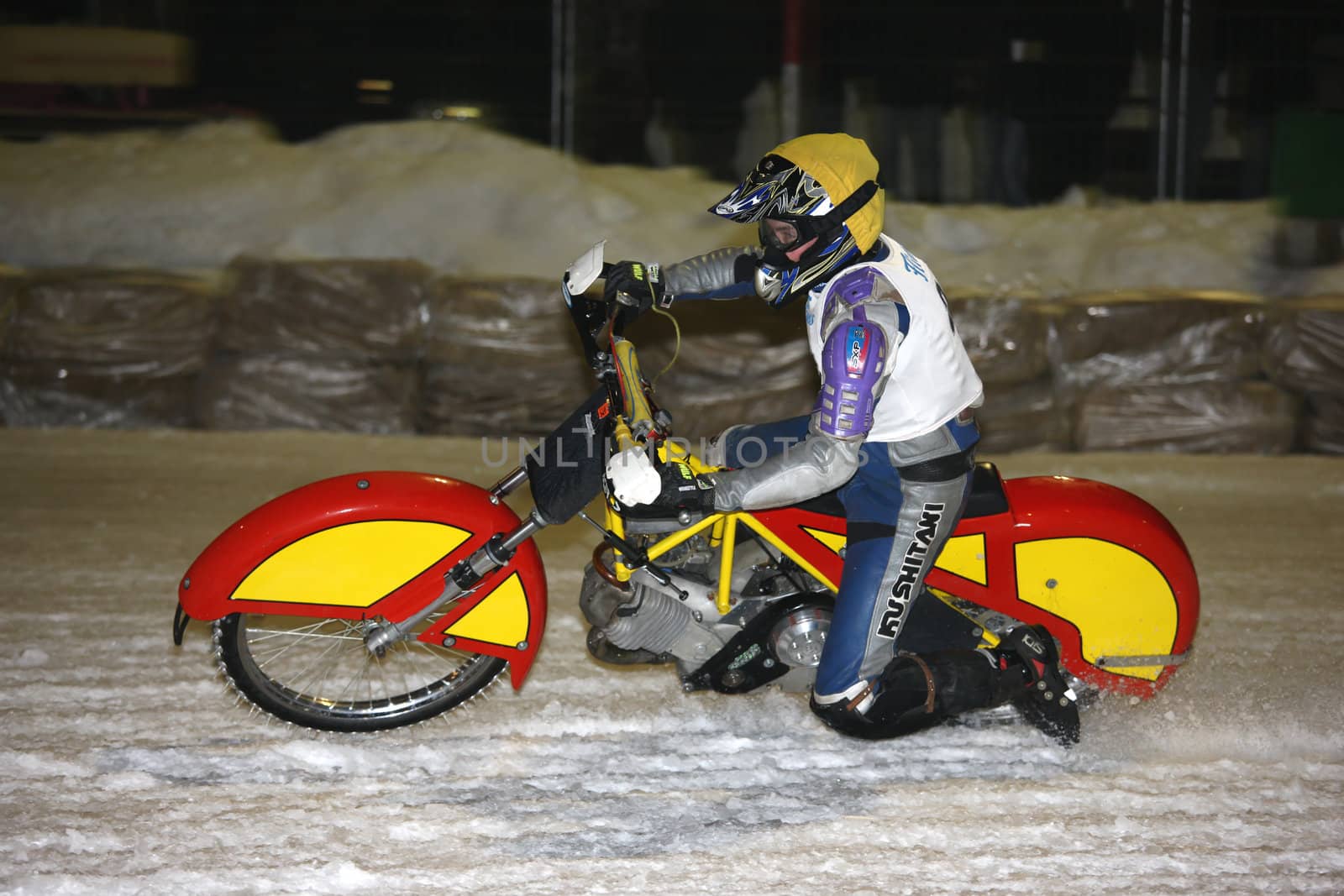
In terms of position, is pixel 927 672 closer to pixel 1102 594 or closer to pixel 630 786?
pixel 1102 594

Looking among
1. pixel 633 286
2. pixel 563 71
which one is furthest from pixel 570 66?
pixel 633 286

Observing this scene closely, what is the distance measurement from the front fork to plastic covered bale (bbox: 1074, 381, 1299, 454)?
4.77 meters

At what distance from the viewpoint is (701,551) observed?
3320 millimetres

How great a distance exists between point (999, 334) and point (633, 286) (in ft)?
13.6

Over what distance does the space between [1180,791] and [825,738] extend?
93 cm

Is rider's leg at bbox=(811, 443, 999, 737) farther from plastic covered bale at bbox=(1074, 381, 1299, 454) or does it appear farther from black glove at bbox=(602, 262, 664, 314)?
plastic covered bale at bbox=(1074, 381, 1299, 454)

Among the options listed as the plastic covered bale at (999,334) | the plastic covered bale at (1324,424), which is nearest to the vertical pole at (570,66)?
the plastic covered bale at (999,334)

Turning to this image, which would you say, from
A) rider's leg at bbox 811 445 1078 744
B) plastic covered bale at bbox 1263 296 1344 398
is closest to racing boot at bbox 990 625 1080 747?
rider's leg at bbox 811 445 1078 744

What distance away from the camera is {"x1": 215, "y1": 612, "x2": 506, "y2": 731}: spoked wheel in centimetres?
326

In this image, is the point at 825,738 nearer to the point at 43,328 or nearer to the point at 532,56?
the point at 43,328

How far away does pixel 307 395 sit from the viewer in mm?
7094

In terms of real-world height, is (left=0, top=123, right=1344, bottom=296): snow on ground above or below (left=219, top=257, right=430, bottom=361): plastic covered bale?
above

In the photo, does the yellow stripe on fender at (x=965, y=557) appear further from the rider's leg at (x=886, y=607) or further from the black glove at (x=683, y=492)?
the black glove at (x=683, y=492)

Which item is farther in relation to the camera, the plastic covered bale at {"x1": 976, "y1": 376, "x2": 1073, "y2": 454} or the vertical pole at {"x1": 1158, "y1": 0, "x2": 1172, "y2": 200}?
the vertical pole at {"x1": 1158, "y1": 0, "x2": 1172, "y2": 200}
